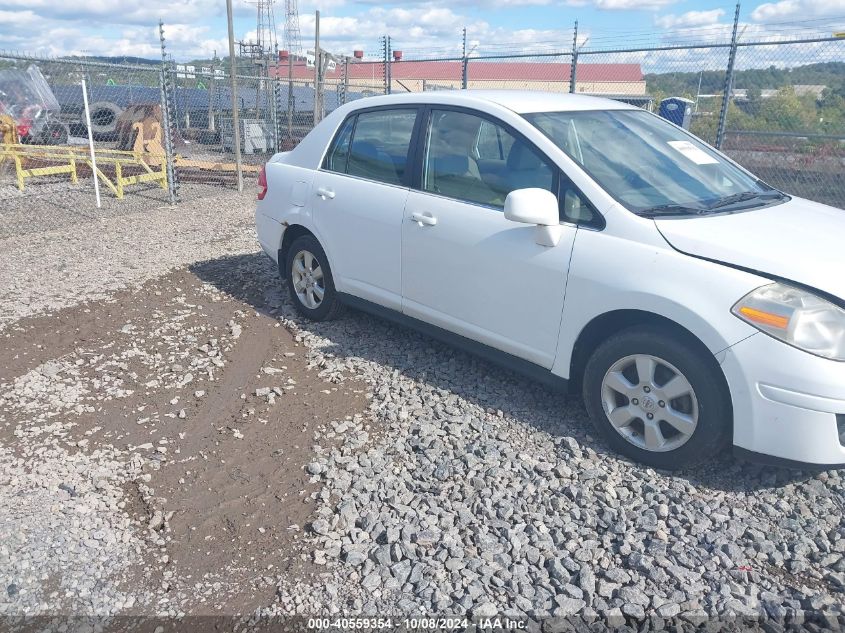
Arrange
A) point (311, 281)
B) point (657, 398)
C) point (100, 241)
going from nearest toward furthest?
1. point (657, 398)
2. point (311, 281)
3. point (100, 241)

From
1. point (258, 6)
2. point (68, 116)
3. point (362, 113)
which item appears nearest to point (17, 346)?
point (362, 113)

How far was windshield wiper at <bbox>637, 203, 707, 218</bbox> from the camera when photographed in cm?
350

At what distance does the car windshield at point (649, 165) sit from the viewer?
12.0ft

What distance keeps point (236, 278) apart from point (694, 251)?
489cm

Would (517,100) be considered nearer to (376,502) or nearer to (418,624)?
(376,502)

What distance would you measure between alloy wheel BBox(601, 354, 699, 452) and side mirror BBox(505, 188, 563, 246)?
82cm

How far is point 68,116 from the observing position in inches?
721

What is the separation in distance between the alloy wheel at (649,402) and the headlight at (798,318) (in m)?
0.46

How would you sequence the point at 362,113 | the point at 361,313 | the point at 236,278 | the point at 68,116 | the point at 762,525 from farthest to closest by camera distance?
the point at 68,116 → the point at 236,278 → the point at 361,313 → the point at 362,113 → the point at 762,525

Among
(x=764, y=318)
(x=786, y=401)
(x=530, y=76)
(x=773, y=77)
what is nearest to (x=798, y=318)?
(x=764, y=318)

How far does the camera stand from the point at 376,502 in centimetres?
327

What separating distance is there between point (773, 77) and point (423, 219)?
834 cm

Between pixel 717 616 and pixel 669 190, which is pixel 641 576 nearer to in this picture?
pixel 717 616

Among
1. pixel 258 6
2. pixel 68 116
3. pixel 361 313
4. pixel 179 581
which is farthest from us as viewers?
pixel 258 6
